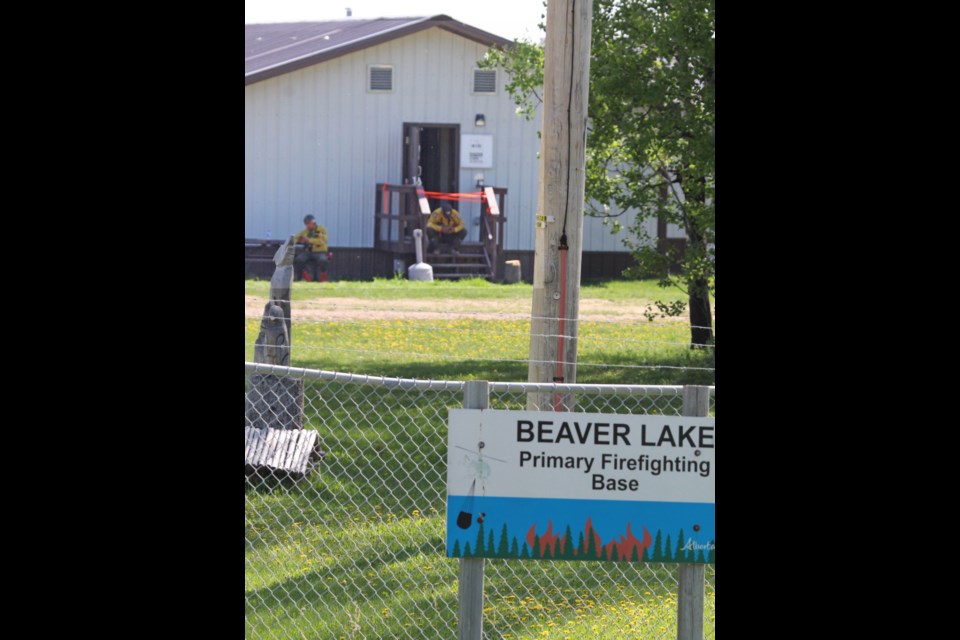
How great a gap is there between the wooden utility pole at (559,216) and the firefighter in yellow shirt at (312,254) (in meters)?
15.7

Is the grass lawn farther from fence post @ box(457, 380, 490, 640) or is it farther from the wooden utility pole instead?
fence post @ box(457, 380, 490, 640)

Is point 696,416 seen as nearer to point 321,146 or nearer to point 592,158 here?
point 592,158

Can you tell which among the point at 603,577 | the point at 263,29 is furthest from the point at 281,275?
the point at 263,29

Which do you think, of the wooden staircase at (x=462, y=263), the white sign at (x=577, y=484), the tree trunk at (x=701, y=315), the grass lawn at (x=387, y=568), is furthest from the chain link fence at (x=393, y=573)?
the wooden staircase at (x=462, y=263)

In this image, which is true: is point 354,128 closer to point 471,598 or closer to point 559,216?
point 559,216

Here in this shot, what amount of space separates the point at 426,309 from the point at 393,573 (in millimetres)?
10946

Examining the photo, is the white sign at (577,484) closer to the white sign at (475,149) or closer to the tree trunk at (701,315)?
the tree trunk at (701,315)

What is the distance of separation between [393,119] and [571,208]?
1813 cm

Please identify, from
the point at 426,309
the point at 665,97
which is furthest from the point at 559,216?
the point at 426,309

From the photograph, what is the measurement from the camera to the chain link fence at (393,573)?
202 inches

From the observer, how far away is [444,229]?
75.5ft

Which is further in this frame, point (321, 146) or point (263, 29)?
point (263, 29)

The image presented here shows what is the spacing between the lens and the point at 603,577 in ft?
19.2

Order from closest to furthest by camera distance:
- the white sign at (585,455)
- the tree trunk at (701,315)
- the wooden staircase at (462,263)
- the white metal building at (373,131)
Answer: the white sign at (585,455) → the tree trunk at (701,315) → the wooden staircase at (462,263) → the white metal building at (373,131)
